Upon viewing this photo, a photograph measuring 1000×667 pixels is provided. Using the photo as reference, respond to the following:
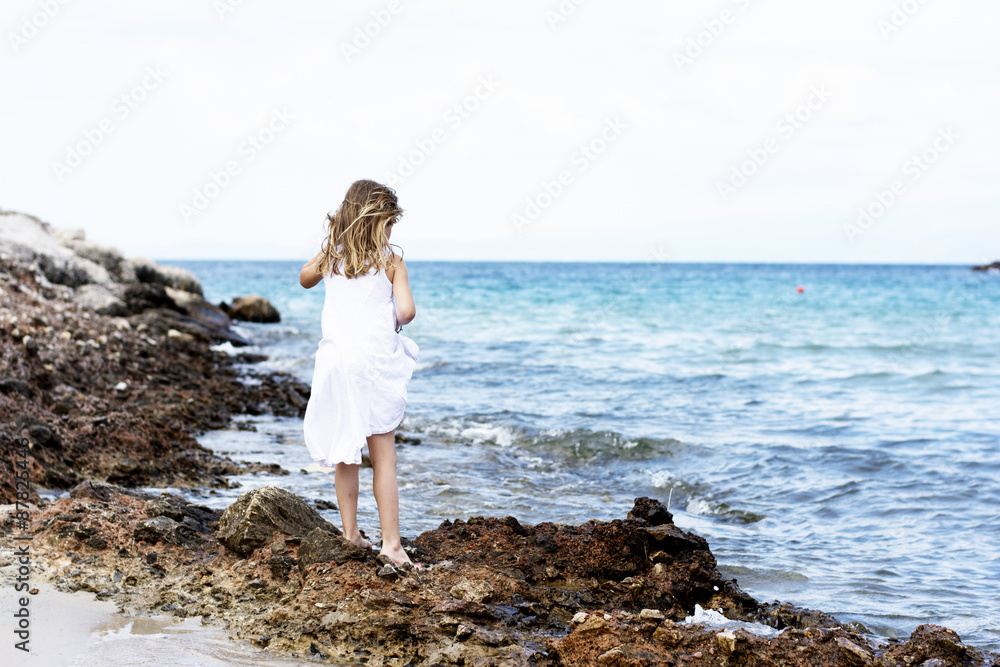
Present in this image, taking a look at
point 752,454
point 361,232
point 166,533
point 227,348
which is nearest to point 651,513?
point 361,232

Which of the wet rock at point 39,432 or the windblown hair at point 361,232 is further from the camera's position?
the wet rock at point 39,432

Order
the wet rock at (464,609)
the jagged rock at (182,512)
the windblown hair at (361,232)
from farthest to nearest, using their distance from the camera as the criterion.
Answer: the jagged rock at (182,512) → the windblown hair at (361,232) → the wet rock at (464,609)

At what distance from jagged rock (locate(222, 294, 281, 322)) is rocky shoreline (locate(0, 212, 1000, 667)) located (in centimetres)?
1988

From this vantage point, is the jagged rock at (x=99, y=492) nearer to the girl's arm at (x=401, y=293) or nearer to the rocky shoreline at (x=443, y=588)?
the rocky shoreline at (x=443, y=588)

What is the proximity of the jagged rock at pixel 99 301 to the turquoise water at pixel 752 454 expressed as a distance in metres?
3.20

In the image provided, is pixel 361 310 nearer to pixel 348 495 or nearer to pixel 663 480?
pixel 348 495

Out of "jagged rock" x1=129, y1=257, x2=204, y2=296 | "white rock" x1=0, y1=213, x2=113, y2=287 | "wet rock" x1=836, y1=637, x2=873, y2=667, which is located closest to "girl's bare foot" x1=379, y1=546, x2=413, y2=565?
"wet rock" x1=836, y1=637, x2=873, y2=667

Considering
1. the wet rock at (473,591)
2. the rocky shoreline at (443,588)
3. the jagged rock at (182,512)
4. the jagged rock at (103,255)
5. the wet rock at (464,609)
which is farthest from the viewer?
the jagged rock at (103,255)

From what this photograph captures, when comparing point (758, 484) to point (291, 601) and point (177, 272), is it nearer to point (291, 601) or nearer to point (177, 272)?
point (291, 601)

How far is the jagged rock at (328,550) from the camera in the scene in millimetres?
3975

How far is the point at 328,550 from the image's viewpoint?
401 centimetres

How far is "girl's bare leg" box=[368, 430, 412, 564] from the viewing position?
13.8ft

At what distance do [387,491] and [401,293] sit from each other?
107cm

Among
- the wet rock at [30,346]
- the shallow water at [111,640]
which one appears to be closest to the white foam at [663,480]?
the shallow water at [111,640]
